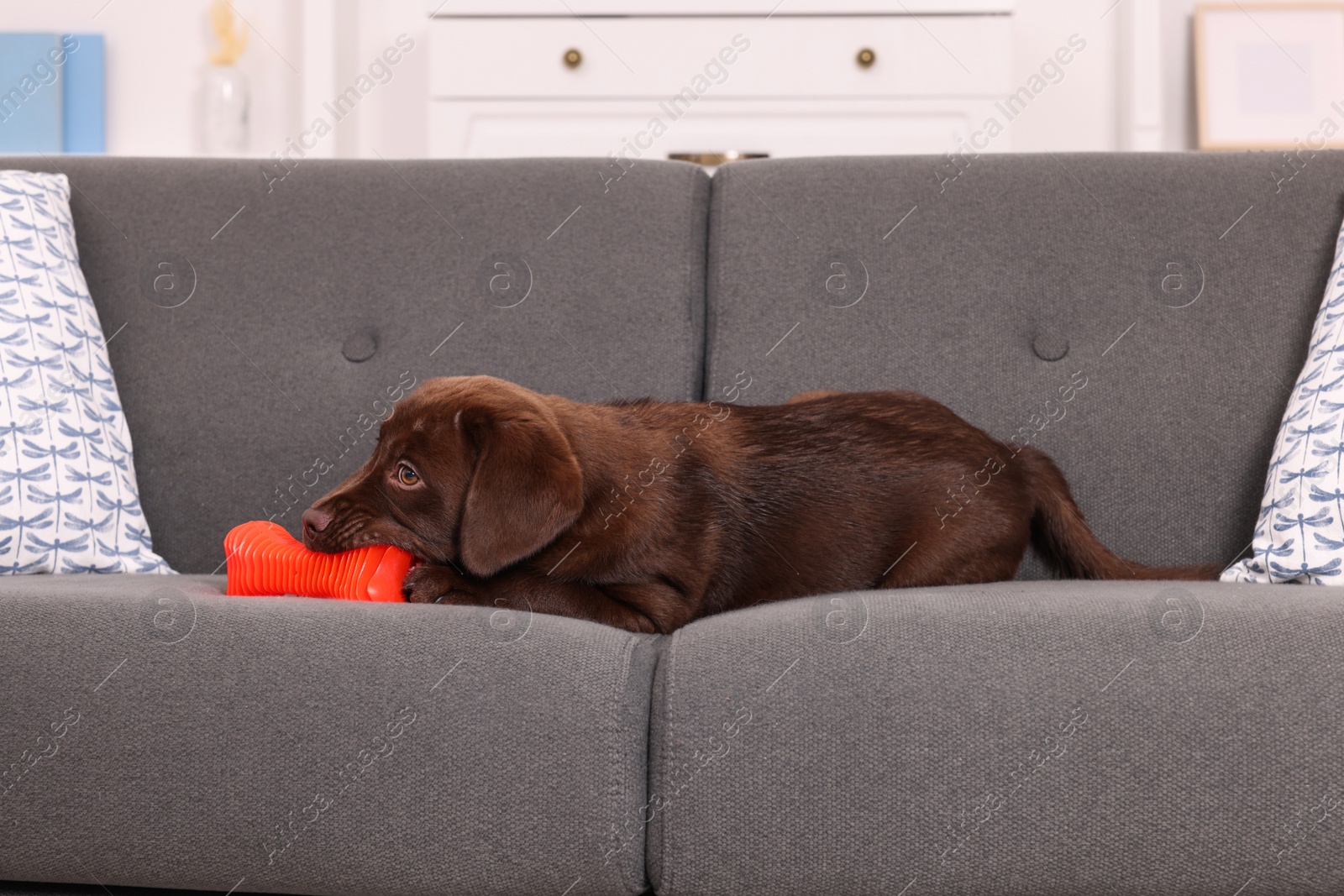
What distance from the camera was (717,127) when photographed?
157 inches

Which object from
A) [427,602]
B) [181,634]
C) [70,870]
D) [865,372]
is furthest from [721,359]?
[70,870]

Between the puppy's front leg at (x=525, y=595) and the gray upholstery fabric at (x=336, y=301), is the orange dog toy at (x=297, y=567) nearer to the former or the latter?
the puppy's front leg at (x=525, y=595)

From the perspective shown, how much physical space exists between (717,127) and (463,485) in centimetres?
279

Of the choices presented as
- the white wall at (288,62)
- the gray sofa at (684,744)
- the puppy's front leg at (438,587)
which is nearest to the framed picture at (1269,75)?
the white wall at (288,62)

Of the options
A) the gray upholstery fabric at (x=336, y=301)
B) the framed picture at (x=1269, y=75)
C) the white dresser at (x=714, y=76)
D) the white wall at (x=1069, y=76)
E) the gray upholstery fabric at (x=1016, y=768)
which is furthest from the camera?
the white wall at (x=1069, y=76)

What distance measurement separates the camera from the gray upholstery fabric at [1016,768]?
1080 millimetres

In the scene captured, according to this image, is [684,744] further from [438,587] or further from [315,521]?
[315,521]

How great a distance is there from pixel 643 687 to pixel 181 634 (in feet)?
1.62

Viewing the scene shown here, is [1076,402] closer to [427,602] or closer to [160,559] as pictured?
[427,602]

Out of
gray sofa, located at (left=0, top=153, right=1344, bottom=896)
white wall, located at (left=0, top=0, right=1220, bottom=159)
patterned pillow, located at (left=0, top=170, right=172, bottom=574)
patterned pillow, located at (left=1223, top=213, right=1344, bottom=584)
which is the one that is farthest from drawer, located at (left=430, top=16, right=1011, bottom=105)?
gray sofa, located at (left=0, top=153, right=1344, bottom=896)

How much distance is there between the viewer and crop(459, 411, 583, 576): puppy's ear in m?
1.42

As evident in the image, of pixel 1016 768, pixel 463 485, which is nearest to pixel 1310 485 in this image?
pixel 1016 768

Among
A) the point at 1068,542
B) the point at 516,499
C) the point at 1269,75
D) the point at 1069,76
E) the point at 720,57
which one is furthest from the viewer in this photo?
the point at 1069,76

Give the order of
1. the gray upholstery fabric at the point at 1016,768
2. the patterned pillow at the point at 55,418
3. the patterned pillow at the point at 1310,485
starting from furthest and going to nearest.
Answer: the patterned pillow at the point at 55,418 < the patterned pillow at the point at 1310,485 < the gray upholstery fabric at the point at 1016,768
